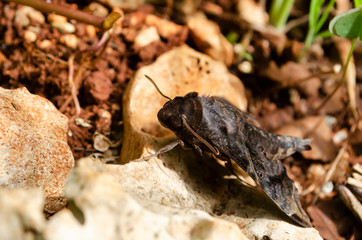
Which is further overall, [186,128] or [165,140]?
[165,140]

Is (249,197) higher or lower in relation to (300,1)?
lower

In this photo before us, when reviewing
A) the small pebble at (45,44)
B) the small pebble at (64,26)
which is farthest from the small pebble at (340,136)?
the small pebble at (45,44)

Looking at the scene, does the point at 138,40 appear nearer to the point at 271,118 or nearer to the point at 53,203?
the point at 271,118

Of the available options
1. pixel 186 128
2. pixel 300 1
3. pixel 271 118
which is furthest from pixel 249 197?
pixel 300 1

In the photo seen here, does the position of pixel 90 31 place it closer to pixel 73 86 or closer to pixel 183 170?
pixel 73 86

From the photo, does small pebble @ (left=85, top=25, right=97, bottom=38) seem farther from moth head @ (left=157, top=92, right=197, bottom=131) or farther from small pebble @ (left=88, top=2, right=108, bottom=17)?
moth head @ (left=157, top=92, right=197, bottom=131)

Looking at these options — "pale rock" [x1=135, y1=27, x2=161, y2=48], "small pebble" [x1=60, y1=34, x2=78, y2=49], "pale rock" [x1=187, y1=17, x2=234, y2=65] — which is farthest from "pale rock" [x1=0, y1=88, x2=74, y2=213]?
"pale rock" [x1=187, y1=17, x2=234, y2=65]

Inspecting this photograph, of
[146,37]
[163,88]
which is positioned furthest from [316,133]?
[146,37]
